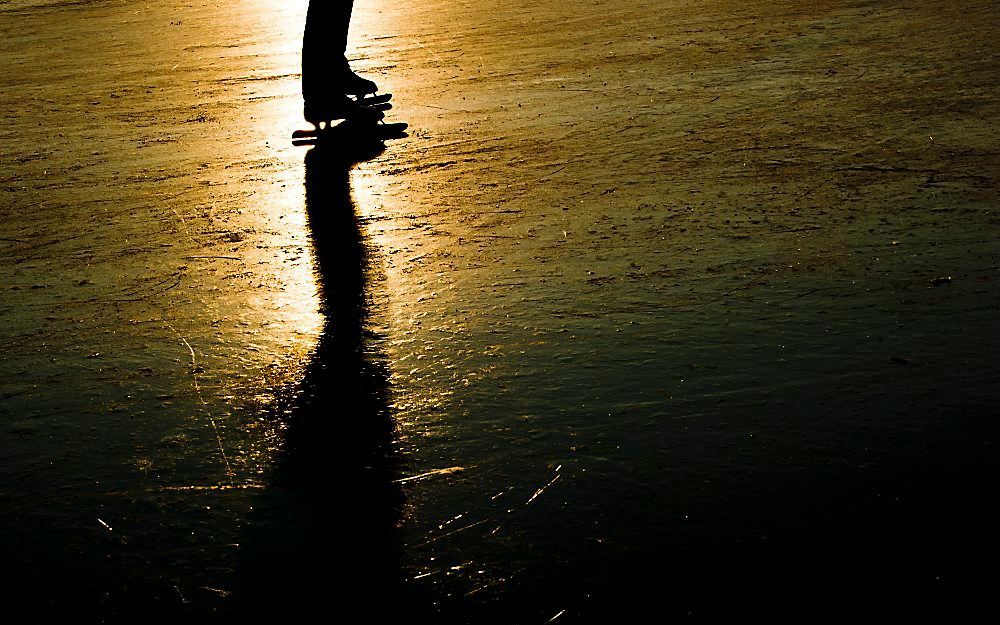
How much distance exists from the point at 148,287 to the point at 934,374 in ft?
5.61

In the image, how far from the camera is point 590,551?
1.45 metres

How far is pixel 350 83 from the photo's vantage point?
4309 millimetres

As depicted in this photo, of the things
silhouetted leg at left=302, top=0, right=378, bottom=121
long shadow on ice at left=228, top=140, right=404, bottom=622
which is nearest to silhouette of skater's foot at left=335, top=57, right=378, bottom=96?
silhouetted leg at left=302, top=0, right=378, bottom=121

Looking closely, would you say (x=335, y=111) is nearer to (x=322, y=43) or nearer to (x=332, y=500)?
(x=322, y=43)

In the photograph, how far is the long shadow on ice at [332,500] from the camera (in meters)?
1.40

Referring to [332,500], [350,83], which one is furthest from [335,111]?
[332,500]

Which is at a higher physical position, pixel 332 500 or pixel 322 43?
pixel 322 43

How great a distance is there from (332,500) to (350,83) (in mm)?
2941

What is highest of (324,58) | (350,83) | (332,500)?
(324,58)

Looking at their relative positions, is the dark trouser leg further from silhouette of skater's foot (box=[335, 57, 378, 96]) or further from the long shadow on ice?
the long shadow on ice

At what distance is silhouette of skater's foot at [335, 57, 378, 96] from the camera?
429cm

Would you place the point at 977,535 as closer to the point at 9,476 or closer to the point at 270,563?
the point at 270,563

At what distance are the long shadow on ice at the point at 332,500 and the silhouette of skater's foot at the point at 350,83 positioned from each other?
206cm

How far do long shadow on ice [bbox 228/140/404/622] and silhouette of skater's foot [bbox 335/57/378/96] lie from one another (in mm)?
2065
